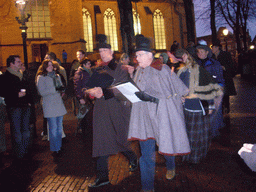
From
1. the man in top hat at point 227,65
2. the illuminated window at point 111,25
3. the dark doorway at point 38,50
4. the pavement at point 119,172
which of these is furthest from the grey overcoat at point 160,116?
the illuminated window at point 111,25

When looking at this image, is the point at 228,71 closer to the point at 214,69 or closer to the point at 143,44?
the point at 214,69

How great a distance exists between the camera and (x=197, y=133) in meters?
4.50

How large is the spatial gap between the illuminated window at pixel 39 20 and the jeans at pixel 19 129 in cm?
2193

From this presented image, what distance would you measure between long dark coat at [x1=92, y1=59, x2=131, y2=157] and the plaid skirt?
1.27 m

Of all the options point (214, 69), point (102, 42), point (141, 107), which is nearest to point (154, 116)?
point (141, 107)

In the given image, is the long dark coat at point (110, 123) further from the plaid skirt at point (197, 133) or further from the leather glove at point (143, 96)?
the plaid skirt at point (197, 133)

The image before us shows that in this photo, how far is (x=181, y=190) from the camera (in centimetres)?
357

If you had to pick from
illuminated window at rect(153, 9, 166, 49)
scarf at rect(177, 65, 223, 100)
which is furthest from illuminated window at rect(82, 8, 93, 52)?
scarf at rect(177, 65, 223, 100)

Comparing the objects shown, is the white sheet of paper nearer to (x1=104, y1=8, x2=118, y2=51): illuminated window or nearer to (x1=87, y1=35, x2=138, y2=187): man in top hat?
(x1=87, y1=35, x2=138, y2=187): man in top hat

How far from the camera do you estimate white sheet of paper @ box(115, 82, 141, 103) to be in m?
3.16

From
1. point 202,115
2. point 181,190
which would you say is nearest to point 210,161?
point 202,115

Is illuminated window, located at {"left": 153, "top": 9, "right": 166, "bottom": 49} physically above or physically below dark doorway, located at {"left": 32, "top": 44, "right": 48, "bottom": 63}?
above

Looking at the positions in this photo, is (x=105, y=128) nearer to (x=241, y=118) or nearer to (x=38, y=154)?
(x=38, y=154)

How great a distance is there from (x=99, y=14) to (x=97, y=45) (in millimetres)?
27146
